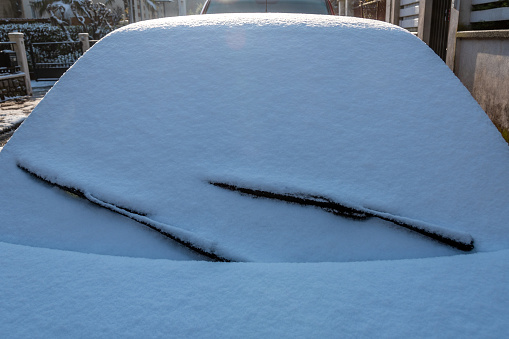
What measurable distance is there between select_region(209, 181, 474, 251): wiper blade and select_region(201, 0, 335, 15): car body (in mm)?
3617

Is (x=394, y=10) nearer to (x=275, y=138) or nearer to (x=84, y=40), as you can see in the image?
(x=275, y=138)

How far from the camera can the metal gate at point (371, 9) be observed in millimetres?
11095

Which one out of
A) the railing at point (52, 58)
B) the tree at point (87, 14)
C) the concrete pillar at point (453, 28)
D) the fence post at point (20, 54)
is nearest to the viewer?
the concrete pillar at point (453, 28)

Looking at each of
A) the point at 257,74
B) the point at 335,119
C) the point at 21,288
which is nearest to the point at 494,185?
the point at 335,119

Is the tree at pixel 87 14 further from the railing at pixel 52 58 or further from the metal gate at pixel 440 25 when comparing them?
the metal gate at pixel 440 25

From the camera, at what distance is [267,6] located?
450 cm

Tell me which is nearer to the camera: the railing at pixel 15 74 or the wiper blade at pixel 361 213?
the wiper blade at pixel 361 213

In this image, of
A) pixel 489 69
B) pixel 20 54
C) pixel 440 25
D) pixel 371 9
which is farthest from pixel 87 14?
pixel 489 69

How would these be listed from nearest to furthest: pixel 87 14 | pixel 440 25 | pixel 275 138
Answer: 1. pixel 275 138
2. pixel 440 25
3. pixel 87 14

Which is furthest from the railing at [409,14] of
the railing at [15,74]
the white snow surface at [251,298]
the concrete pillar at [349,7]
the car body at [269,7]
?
the railing at [15,74]

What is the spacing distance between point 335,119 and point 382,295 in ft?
2.13

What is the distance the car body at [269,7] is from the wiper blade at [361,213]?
11.9 feet

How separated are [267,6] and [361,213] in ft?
12.5

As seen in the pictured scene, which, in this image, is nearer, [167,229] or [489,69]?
[167,229]
